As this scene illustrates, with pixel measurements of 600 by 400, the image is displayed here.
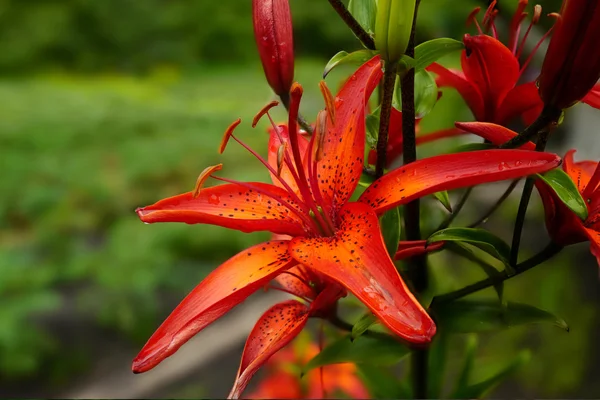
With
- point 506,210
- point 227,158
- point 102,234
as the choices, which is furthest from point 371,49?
point 227,158

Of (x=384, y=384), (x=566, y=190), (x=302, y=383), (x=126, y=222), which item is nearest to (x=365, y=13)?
(x=566, y=190)

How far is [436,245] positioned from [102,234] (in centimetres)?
134

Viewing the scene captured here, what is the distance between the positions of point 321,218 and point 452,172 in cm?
7

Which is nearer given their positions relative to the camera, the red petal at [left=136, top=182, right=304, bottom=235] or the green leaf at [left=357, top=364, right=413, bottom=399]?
the red petal at [left=136, top=182, right=304, bottom=235]

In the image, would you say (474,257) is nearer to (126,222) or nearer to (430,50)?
(430,50)

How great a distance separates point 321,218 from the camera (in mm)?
288

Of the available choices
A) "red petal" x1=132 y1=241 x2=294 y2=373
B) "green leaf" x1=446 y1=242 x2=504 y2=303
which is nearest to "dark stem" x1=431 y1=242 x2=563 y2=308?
"green leaf" x1=446 y1=242 x2=504 y2=303

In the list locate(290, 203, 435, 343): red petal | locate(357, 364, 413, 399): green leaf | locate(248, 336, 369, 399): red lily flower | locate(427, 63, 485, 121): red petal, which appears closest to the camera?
locate(290, 203, 435, 343): red petal

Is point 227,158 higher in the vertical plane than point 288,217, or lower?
lower

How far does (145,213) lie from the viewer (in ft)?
0.91

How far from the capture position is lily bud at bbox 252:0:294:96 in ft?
0.94

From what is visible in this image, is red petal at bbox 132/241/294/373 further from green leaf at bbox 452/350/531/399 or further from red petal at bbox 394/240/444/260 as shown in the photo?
green leaf at bbox 452/350/531/399

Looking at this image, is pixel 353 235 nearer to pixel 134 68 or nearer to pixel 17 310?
pixel 17 310

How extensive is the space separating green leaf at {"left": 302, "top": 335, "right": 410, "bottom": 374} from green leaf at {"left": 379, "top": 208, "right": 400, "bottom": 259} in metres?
0.10
